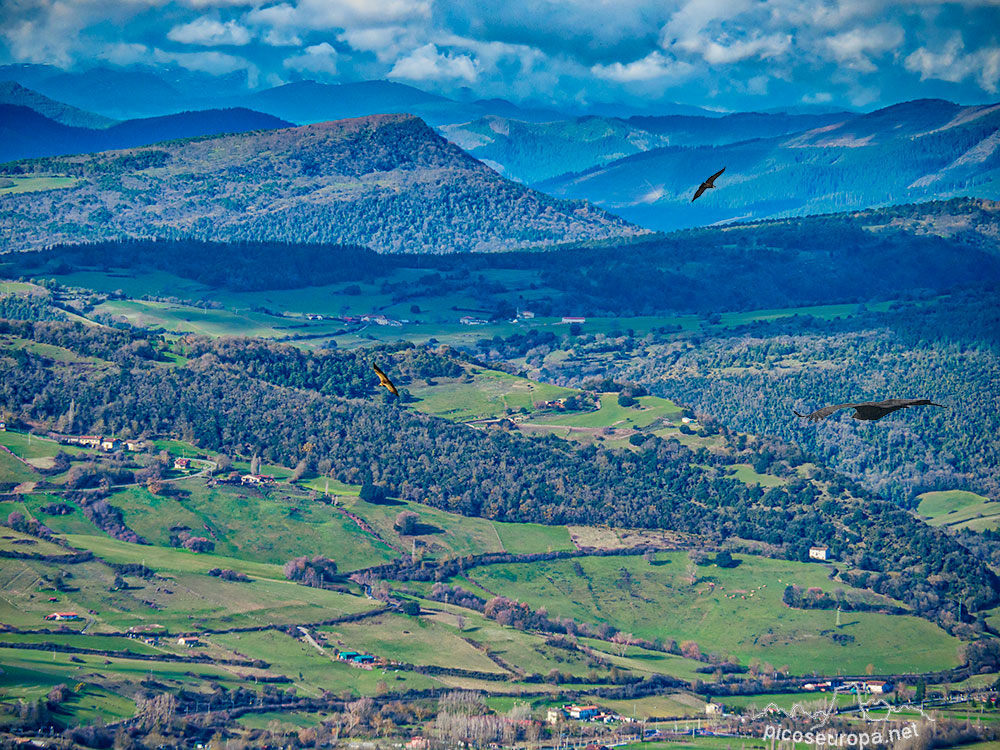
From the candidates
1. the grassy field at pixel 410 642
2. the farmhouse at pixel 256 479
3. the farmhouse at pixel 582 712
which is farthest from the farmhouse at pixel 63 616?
the farmhouse at pixel 256 479

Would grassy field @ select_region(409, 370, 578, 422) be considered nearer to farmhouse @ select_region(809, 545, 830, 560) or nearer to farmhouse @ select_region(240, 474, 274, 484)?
farmhouse @ select_region(240, 474, 274, 484)

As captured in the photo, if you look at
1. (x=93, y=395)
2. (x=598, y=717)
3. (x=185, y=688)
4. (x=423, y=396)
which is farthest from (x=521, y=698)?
(x=423, y=396)

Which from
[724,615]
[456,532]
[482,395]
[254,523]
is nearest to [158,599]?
[254,523]

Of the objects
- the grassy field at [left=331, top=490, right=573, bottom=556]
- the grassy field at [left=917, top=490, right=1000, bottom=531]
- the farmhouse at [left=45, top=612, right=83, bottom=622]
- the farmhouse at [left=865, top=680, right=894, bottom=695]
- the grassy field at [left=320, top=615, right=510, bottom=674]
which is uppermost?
the farmhouse at [left=45, top=612, right=83, bottom=622]

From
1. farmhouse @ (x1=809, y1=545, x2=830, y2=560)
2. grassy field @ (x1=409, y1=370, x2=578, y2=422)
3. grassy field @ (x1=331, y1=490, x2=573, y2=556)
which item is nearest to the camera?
grassy field @ (x1=331, y1=490, x2=573, y2=556)

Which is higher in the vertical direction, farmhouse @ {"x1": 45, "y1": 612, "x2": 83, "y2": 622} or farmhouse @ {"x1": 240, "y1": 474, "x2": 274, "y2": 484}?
farmhouse @ {"x1": 240, "y1": 474, "x2": 274, "y2": 484}

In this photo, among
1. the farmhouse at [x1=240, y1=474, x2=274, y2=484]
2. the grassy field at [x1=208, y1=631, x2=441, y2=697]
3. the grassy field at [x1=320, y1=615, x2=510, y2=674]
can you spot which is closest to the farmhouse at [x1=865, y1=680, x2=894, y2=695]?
the grassy field at [x1=320, y1=615, x2=510, y2=674]
